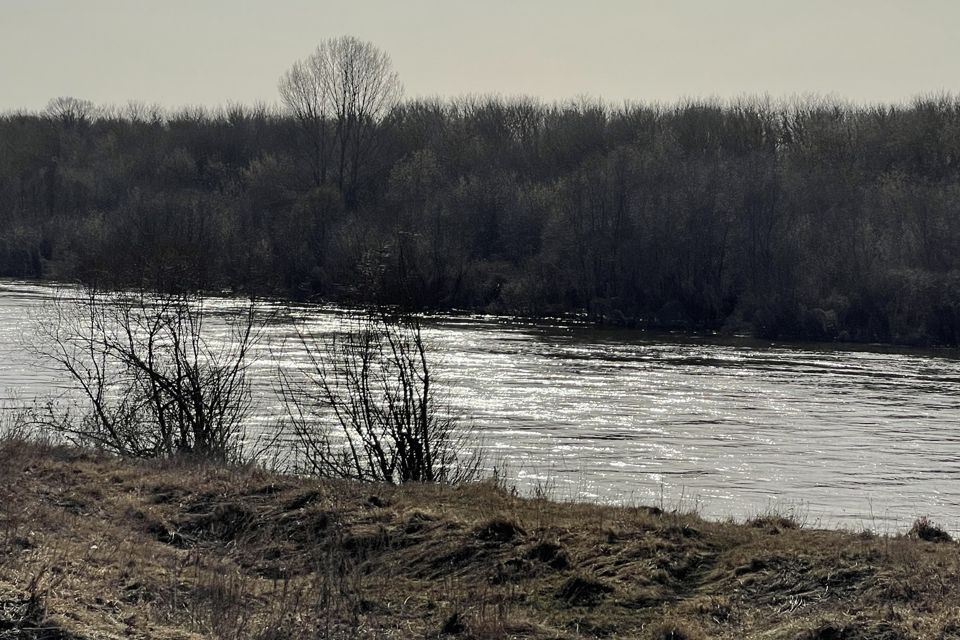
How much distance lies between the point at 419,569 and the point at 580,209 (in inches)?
1983

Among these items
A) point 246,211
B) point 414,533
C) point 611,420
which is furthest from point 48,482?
point 246,211

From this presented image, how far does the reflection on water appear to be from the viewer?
727 inches

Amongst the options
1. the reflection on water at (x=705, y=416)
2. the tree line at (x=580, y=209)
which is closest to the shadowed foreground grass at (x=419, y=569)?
the reflection on water at (x=705, y=416)

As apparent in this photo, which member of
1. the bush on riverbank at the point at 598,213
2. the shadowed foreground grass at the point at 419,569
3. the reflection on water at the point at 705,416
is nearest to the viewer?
the shadowed foreground grass at the point at 419,569

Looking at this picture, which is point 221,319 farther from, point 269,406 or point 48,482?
point 48,482

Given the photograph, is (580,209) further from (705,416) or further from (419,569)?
(419,569)

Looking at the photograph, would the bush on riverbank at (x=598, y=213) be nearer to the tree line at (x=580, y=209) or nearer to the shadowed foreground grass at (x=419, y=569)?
the tree line at (x=580, y=209)

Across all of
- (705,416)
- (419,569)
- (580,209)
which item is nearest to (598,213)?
(580,209)

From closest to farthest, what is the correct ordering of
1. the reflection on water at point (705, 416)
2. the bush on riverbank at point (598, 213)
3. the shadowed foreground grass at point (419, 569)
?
1. the shadowed foreground grass at point (419, 569)
2. the reflection on water at point (705, 416)
3. the bush on riverbank at point (598, 213)

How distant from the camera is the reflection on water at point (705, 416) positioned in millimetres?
18469

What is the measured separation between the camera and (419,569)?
9258 mm

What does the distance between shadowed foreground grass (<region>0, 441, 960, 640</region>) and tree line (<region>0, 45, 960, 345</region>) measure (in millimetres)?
25364

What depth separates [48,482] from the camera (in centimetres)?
1130

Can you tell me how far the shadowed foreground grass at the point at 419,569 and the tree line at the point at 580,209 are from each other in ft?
83.2
